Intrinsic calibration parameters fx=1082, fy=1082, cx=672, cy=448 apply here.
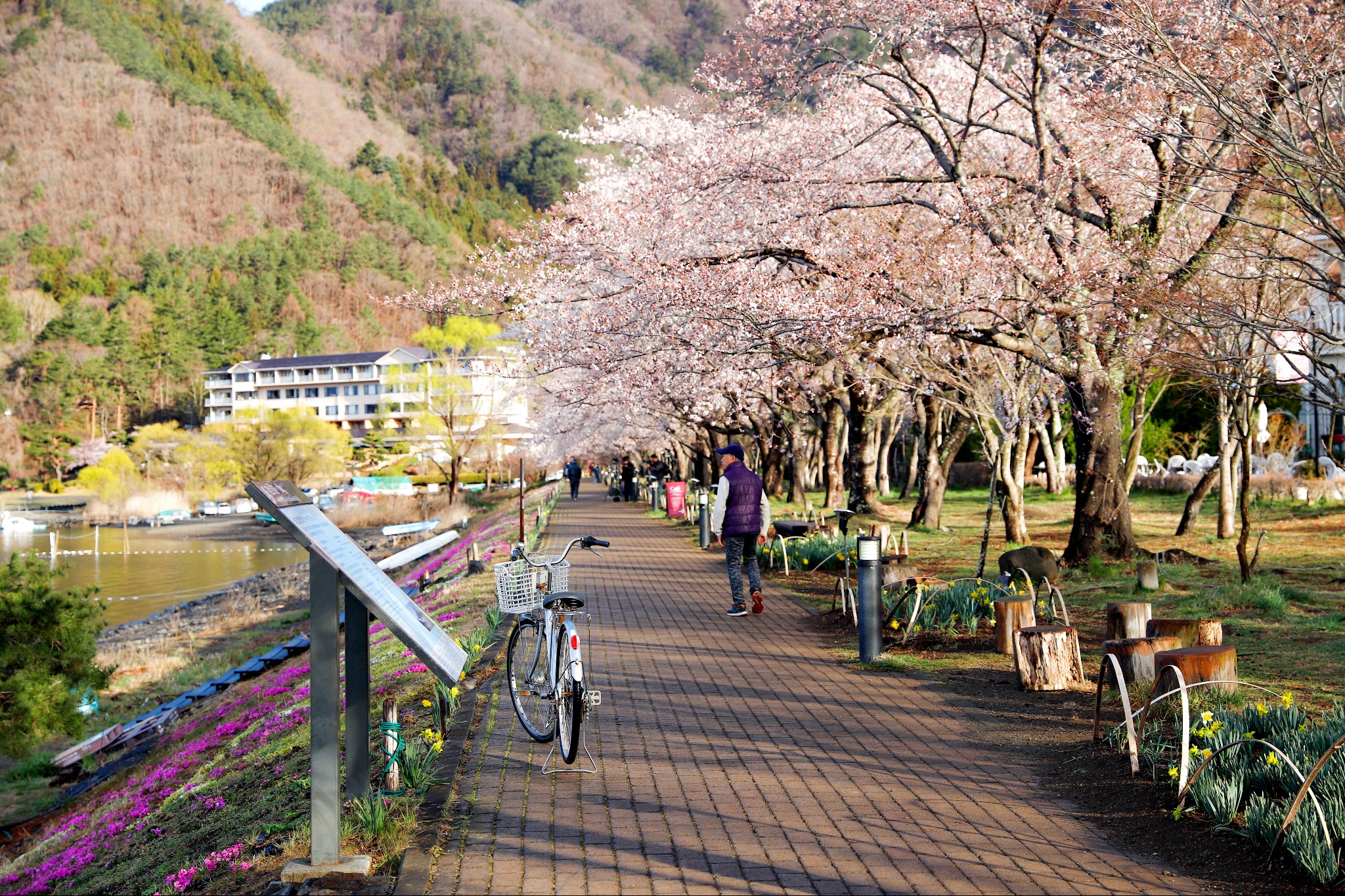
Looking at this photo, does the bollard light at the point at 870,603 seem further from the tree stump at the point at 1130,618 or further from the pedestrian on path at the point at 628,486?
the pedestrian on path at the point at 628,486

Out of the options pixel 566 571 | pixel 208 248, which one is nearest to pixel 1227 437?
pixel 566 571

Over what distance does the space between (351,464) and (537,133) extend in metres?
106

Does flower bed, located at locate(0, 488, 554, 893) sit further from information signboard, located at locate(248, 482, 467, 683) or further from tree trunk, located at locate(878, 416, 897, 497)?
tree trunk, located at locate(878, 416, 897, 497)

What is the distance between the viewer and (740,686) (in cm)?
816

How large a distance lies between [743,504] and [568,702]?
20.0 ft

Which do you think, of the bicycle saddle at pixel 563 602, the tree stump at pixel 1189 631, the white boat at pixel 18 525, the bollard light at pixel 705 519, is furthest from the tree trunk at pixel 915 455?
the white boat at pixel 18 525

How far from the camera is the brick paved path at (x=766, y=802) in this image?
4.39m

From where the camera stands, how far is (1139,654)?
6.93 metres

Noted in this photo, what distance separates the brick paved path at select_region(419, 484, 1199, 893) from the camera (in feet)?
14.4

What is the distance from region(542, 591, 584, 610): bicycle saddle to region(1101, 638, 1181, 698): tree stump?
336cm

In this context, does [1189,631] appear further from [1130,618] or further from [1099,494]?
[1099,494]

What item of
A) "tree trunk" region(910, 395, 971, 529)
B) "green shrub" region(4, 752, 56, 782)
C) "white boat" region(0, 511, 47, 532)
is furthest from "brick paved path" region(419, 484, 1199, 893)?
"white boat" region(0, 511, 47, 532)

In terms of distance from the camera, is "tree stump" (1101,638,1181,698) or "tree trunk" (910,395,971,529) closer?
"tree stump" (1101,638,1181,698)

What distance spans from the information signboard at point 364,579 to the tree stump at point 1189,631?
202 inches
